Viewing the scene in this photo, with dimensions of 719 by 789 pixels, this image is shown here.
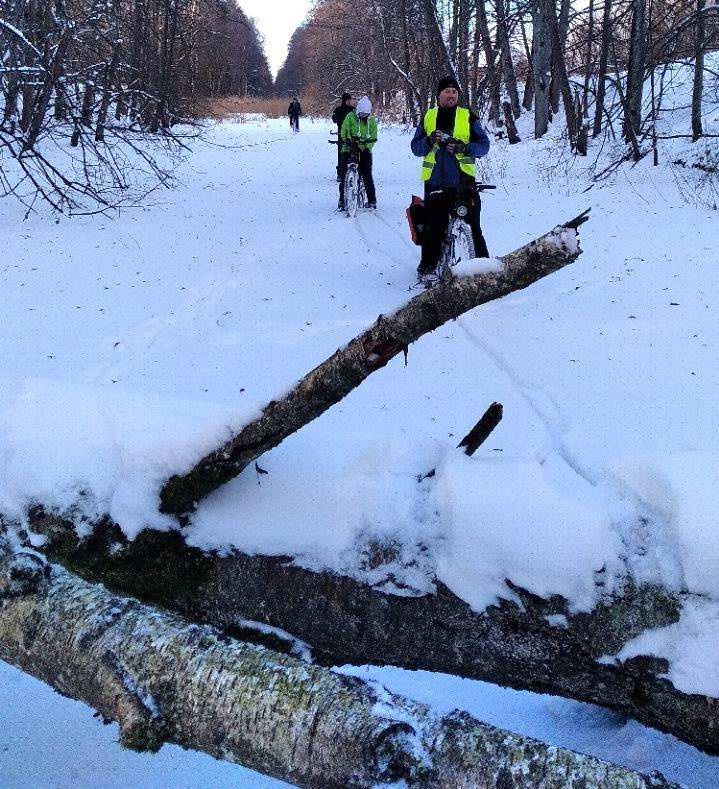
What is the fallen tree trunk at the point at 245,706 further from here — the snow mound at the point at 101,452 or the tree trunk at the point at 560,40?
the tree trunk at the point at 560,40

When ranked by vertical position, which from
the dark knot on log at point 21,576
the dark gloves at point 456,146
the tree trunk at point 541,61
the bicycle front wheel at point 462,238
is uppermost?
the tree trunk at point 541,61

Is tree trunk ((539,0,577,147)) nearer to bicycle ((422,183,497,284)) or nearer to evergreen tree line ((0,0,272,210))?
evergreen tree line ((0,0,272,210))

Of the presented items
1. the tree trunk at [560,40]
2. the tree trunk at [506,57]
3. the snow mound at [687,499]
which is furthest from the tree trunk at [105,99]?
the tree trunk at [506,57]

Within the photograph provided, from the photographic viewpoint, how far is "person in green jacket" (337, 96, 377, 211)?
34.1 feet

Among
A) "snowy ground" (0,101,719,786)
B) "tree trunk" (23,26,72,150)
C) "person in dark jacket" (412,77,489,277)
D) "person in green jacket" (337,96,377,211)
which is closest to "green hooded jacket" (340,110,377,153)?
"person in green jacket" (337,96,377,211)

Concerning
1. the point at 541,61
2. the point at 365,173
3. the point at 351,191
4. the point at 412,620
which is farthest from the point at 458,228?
the point at 541,61

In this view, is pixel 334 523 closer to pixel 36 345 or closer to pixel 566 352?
pixel 566 352

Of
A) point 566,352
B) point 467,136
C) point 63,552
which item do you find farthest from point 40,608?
point 467,136

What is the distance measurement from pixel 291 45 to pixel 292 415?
8365 centimetres

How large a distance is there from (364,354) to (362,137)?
9513mm

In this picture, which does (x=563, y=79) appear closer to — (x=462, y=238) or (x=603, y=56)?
(x=603, y=56)

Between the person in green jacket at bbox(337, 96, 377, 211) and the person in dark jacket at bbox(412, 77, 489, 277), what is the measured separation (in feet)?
13.6

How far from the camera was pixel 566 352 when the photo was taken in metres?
4.97

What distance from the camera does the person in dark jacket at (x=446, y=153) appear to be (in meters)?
6.20
